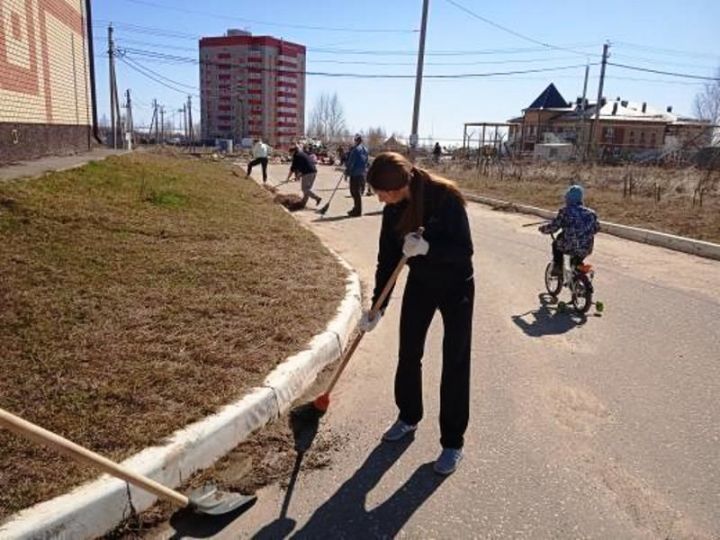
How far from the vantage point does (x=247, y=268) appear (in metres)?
6.47

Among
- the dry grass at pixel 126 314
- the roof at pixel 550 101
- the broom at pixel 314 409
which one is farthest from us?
the roof at pixel 550 101

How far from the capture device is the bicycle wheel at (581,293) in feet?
20.5

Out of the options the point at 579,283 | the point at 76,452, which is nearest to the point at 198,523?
the point at 76,452

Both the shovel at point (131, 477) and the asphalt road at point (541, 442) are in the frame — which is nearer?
the shovel at point (131, 477)

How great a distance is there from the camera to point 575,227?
6.34m

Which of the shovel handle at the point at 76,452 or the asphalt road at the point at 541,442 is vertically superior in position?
the shovel handle at the point at 76,452

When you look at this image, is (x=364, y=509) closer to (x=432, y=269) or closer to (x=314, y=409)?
(x=314, y=409)

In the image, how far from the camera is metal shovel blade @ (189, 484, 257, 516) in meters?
2.71

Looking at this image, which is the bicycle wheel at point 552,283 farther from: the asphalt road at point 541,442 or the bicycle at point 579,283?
the asphalt road at point 541,442

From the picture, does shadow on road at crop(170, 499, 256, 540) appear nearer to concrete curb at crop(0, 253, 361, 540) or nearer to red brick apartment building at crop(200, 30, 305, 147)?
concrete curb at crop(0, 253, 361, 540)

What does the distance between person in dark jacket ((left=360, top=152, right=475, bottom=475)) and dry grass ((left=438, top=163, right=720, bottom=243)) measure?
378 inches

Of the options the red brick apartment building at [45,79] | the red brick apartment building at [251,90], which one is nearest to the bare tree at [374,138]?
the red brick apartment building at [251,90]

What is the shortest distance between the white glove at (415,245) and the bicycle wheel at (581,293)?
378 cm

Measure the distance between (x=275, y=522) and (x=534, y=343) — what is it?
130 inches
